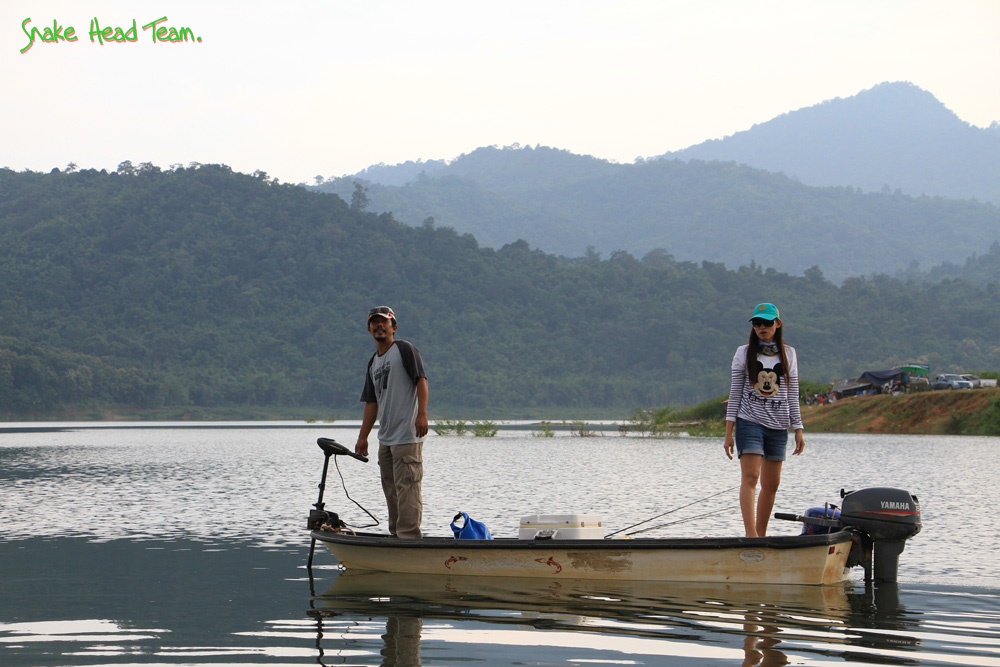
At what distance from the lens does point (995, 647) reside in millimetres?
8789

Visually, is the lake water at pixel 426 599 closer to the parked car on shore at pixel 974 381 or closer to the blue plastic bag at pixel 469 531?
the blue plastic bag at pixel 469 531

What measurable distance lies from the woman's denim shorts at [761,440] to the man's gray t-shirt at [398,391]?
317 centimetres

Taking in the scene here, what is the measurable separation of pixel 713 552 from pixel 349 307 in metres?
141

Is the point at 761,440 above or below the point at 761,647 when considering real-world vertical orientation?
above

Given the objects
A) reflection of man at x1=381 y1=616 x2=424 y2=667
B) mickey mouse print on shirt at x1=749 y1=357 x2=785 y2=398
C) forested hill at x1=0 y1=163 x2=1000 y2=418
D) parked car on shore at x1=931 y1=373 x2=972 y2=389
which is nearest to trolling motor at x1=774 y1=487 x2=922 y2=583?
mickey mouse print on shirt at x1=749 y1=357 x2=785 y2=398

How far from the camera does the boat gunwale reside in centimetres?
1103

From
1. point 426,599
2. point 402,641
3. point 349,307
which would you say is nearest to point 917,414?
point 426,599

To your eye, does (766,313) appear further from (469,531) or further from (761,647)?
(469,531)

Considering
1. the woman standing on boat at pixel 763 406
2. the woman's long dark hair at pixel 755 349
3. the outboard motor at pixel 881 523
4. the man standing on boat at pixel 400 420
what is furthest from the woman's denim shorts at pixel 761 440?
the man standing on boat at pixel 400 420

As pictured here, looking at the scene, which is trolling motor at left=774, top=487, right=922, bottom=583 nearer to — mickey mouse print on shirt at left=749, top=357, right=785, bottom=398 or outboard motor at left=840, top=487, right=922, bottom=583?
outboard motor at left=840, top=487, right=922, bottom=583

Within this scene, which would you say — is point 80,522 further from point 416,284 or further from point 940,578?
point 416,284

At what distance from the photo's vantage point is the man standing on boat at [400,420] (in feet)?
40.8

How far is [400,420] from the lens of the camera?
1246cm

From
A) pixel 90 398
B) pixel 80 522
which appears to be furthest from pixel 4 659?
pixel 90 398
